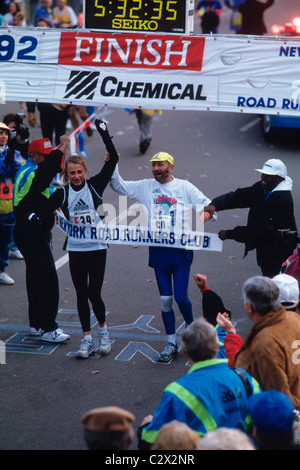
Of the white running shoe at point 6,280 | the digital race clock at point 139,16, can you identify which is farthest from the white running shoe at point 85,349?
the digital race clock at point 139,16

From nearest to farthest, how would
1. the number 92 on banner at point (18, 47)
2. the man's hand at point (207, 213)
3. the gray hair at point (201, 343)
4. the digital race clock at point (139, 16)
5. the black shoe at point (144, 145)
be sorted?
the gray hair at point (201, 343)
the man's hand at point (207, 213)
the number 92 on banner at point (18, 47)
the digital race clock at point (139, 16)
the black shoe at point (144, 145)

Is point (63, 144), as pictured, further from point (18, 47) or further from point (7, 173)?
point (7, 173)

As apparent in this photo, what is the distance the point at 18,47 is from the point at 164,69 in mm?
1645

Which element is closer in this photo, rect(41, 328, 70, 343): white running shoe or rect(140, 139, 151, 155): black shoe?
rect(41, 328, 70, 343): white running shoe

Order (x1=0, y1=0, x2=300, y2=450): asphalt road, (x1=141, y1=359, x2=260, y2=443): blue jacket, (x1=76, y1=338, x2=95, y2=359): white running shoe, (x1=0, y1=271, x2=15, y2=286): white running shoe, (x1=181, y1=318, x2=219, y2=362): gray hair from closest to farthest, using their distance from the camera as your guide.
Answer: (x1=141, y1=359, x2=260, y2=443): blue jacket < (x1=181, y1=318, x2=219, y2=362): gray hair < (x1=0, y1=0, x2=300, y2=450): asphalt road < (x1=76, y1=338, x2=95, y2=359): white running shoe < (x1=0, y1=271, x2=15, y2=286): white running shoe

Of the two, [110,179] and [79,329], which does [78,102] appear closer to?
[110,179]

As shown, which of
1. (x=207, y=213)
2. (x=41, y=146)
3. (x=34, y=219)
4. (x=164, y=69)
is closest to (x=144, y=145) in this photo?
(x=164, y=69)

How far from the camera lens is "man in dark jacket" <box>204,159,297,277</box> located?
6.57m

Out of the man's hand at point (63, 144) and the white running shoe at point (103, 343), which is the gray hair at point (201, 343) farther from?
the man's hand at point (63, 144)

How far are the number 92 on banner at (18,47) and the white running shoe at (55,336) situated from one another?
9.74ft

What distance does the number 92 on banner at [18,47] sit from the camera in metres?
7.77

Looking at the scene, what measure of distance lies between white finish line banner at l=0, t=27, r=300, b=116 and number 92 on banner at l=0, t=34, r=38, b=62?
0.01 meters

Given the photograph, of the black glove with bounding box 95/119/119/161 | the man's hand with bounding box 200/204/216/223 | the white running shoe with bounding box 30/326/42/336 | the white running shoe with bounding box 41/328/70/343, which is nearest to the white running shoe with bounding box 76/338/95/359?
the white running shoe with bounding box 41/328/70/343

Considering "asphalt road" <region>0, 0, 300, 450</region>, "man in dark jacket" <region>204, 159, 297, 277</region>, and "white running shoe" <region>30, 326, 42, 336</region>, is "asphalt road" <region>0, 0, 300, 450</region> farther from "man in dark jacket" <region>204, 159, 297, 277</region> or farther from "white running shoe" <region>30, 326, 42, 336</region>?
"man in dark jacket" <region>204, 159, 297, 277</region>
